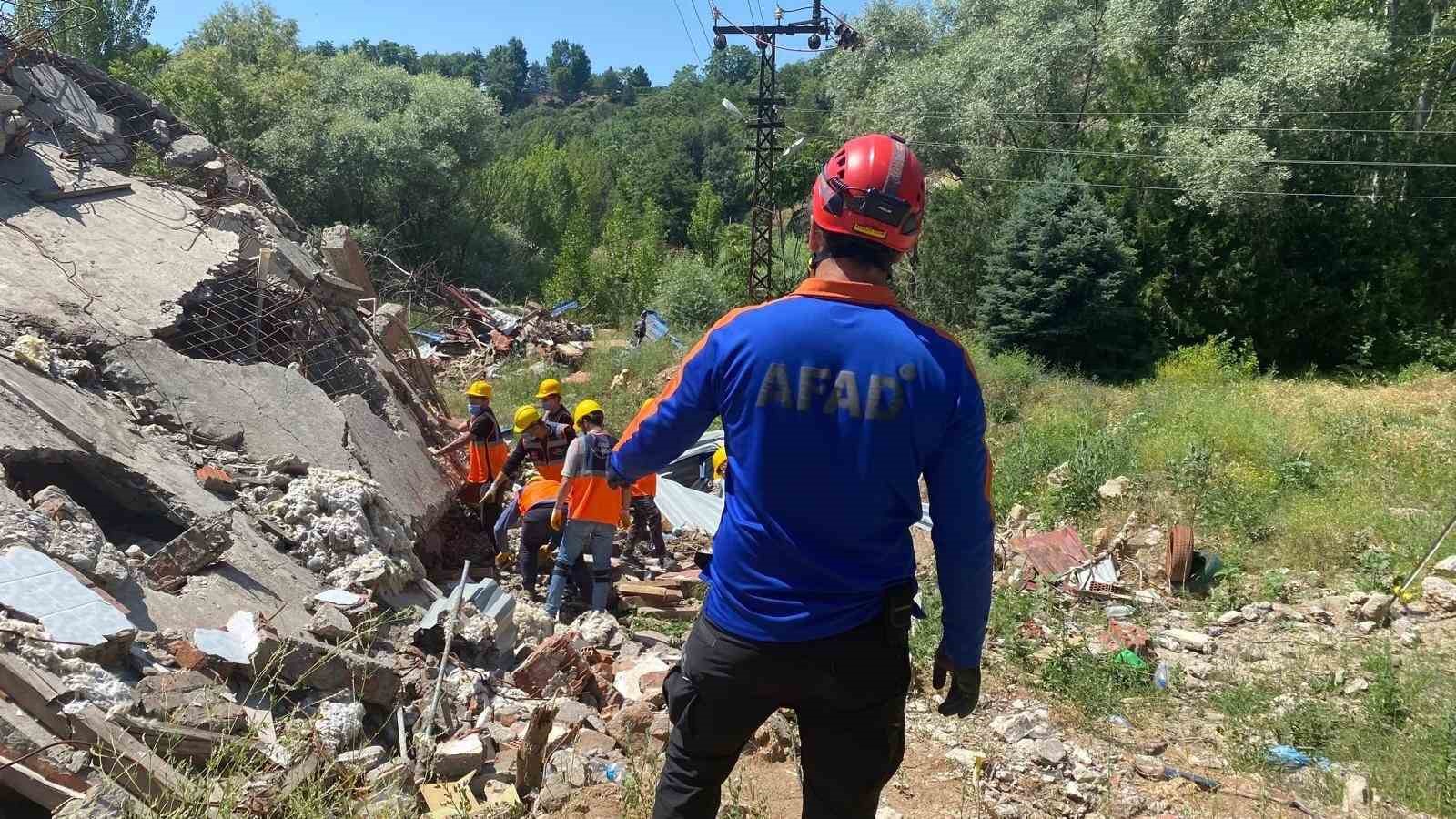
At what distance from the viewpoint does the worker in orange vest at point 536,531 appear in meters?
6.68

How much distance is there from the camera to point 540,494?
22.4 feet

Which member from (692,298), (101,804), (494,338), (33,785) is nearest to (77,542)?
(33,785)

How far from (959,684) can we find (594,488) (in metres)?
4.28

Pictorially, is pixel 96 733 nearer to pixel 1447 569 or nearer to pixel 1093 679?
pixel 1093 679

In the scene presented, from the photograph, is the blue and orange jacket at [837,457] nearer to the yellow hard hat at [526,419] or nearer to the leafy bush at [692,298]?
the yellow hard hat at [526,419]

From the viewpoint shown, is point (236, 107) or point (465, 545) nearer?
point (465, 545)

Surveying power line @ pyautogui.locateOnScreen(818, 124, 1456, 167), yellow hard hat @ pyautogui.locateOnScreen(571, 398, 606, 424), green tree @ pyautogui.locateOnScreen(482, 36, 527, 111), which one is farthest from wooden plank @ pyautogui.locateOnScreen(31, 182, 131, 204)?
green tree @ pyautogui.locateOnScreen(482, 36, 527, 111)

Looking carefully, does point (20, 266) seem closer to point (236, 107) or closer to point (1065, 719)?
point (1065, 719)

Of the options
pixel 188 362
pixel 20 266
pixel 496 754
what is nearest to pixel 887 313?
pixel 496 754

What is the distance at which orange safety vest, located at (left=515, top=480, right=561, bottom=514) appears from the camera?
6.76m

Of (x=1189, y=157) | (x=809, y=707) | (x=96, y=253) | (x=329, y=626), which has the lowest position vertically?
(x=329, y=626)

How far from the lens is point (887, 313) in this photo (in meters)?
2.04

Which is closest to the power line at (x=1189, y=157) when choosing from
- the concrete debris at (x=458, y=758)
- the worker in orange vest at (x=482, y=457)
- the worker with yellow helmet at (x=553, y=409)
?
the worker with yellow helmet at (x=553, y=409)

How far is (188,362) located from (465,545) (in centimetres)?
258
